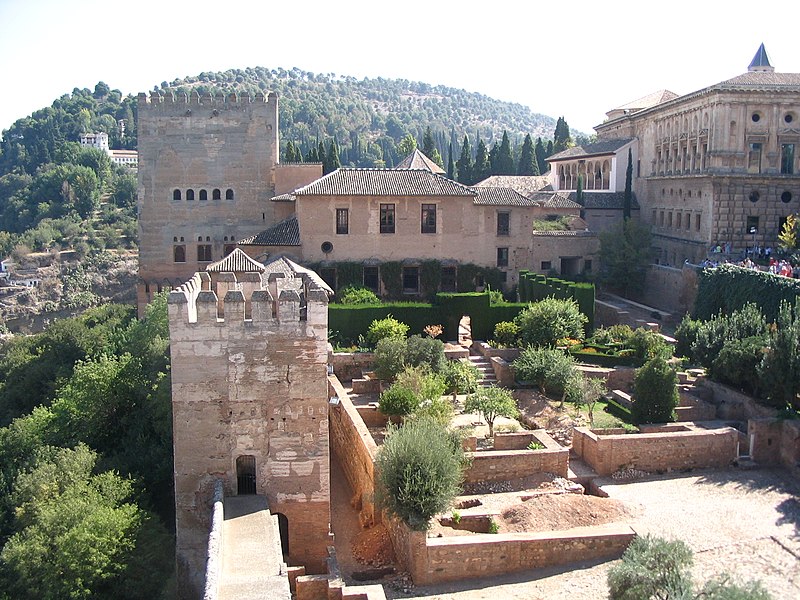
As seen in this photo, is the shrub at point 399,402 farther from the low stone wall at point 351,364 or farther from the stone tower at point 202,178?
the stone tower at point 202,178

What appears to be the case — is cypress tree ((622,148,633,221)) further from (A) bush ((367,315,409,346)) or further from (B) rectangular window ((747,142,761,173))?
(A) bush ((367,315,409,346))

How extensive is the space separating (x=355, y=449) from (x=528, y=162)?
50.3 metres

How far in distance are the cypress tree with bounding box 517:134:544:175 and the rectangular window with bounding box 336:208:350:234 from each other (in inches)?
1472

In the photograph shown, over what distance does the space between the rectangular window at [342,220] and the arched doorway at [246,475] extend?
1691 cm

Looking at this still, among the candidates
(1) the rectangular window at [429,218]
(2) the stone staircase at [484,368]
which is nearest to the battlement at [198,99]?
(1) the rectangular window at [429,218]

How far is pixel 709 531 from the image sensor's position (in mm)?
14664

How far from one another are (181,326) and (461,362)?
12.1 m

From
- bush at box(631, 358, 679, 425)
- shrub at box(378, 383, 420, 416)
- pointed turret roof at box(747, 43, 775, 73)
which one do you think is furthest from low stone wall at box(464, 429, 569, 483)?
pointed turret roof at box(747, 43, 775, 73)

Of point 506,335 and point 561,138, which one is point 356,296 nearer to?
point 506,335

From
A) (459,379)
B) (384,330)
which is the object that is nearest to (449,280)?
(384,330)

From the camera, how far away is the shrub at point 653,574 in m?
10.9

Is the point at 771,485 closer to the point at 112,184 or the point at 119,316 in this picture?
the point at 119,316

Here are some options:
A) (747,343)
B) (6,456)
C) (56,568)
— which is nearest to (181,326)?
(56,568)

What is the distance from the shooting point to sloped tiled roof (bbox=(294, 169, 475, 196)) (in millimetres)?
29641
